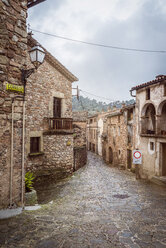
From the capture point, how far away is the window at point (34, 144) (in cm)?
1079

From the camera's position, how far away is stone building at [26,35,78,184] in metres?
10.6

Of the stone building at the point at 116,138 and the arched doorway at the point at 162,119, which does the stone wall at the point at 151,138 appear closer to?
the arched doorway at the point at 162,119

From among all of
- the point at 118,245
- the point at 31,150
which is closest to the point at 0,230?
the point at 118,245

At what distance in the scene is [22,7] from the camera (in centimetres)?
448

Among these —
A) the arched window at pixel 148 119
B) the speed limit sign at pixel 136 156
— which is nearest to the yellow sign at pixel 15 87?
the speed limit sign at pixel 136 156

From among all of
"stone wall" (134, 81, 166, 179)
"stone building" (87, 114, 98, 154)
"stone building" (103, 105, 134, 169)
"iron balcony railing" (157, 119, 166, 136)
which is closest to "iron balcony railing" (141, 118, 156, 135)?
"stone wall" (134, 81, 166, 179)

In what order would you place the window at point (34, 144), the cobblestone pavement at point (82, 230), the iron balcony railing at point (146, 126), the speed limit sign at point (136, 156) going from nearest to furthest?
1. the cobblestone pavement at point (82, 230)
2. the speed limit sign at point (136, 156)
3. the window at point (34, 144)
4. the iron balcony railing at point (146, 126)

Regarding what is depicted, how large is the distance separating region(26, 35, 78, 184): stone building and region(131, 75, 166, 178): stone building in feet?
17.8

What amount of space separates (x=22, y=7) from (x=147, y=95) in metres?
10.4

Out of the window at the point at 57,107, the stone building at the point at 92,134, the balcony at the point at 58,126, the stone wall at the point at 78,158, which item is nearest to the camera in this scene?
the balcony at the point at 58,126

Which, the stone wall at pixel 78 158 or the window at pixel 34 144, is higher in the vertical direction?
the window at pixel 34 144

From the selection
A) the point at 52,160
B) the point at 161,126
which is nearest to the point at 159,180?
the point at 161,126

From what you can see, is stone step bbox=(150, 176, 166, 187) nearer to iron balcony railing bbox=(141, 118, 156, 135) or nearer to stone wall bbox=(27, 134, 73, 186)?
iron balcony railing bbox=(141, 118, 156, 135)

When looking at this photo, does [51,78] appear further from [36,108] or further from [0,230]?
[0,230]
